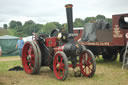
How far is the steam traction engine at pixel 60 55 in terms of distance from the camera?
536 cm

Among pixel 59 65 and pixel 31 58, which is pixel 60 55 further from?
pixel 31 58

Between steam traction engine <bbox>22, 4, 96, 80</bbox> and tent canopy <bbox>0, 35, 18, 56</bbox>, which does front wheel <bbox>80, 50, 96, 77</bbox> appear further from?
tent canopy <bbox>0, 35, 18, 56</bbox>

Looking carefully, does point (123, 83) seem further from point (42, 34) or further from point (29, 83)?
point (42, 34)

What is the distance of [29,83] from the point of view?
16.4 feet

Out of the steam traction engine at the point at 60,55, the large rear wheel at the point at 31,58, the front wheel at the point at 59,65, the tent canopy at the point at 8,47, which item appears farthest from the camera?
the tent canopy at the point at 8,47

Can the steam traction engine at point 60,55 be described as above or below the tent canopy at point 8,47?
above

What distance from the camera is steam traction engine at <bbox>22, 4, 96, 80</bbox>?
536 cm

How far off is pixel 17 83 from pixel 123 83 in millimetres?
2855

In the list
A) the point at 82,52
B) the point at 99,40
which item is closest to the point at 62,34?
the point at 82,52

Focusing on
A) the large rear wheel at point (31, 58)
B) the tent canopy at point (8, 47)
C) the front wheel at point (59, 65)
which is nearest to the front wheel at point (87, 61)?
the front wheel at point (59, 65)

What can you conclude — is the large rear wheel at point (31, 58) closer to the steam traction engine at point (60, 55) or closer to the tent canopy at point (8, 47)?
the steam traction engine at point (60, 55)

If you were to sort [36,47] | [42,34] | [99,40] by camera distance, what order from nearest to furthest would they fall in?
[36,47] → [42,34] → [99,40]

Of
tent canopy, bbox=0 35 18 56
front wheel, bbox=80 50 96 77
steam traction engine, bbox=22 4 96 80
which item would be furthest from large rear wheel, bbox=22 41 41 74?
tent canopy, bbox=0 35 18 56

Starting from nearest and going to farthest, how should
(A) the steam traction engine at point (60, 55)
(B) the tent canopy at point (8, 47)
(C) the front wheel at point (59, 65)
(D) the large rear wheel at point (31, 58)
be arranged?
(C) the front wheel at point (59, 65) → (A) the steam traction engine at point (60, 55) → (D) the large rear wheel at point (31, 58) → (B) the tent canopy at point (8, 47)
